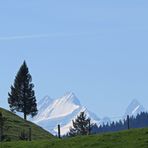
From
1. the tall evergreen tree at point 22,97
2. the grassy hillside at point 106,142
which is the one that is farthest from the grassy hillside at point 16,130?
the grassy hillside at point 106,142

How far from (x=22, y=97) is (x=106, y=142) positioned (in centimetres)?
9404

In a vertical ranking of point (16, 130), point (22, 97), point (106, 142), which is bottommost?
point (106, 142)

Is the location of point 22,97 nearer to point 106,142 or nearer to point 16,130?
point 16,130

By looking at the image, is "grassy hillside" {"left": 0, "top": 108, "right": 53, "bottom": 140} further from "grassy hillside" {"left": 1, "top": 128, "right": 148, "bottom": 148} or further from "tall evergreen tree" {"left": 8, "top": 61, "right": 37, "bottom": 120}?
"grassy hillside" {"left": 1, "top": 128, "right": 148, "bottom": 148}

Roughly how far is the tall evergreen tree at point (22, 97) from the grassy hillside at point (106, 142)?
8644 cm

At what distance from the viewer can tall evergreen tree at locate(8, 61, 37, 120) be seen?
5531 inches

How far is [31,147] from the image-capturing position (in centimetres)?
5144

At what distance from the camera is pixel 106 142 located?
48.6m

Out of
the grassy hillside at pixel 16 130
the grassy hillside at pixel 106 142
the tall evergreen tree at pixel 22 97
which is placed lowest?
the grassy hillside at pixel 106 142

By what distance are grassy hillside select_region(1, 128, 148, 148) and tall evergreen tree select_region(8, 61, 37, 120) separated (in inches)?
3403

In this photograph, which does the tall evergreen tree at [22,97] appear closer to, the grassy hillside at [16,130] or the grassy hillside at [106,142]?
the grassy hillside at [16,130]

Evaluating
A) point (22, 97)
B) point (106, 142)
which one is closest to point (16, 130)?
point (22, 97)

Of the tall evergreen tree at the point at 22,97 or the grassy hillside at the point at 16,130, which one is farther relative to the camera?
the tall evergreen tree at the point at 22,97

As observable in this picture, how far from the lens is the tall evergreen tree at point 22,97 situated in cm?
14050
